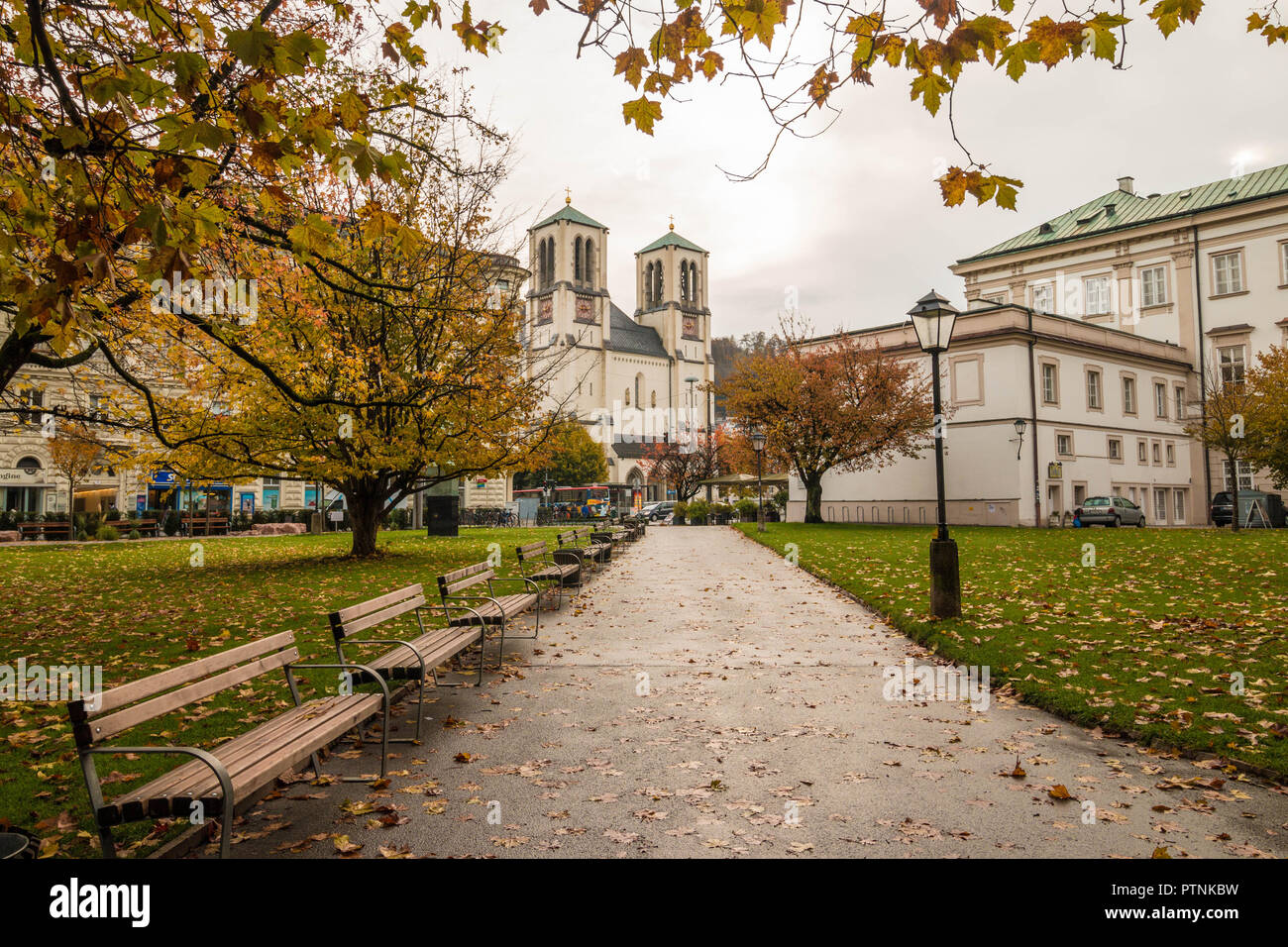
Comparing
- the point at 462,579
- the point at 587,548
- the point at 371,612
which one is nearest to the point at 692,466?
the point at 587,548

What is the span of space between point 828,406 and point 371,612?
30829 mm

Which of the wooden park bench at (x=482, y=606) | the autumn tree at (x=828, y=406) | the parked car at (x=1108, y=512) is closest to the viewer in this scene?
the wooden park bench at (x=482, y=606)

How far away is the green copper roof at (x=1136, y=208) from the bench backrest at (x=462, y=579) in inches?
1964

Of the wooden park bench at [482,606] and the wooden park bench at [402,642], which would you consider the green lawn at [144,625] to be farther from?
the wooden park bench at [482,606]

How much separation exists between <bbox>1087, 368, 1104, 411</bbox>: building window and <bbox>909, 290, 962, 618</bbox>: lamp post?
34.3 metres

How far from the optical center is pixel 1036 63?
423 centimetres

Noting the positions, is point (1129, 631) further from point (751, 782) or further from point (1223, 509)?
point (1223, 509)

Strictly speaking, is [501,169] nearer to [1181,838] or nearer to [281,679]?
[281,679]

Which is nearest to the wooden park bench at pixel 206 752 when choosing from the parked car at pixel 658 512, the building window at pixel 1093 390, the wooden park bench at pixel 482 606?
the wooden park bench at pixel 482 606

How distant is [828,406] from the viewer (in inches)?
1399

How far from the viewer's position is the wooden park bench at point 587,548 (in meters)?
16.9

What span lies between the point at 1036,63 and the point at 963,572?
12.5 meters
